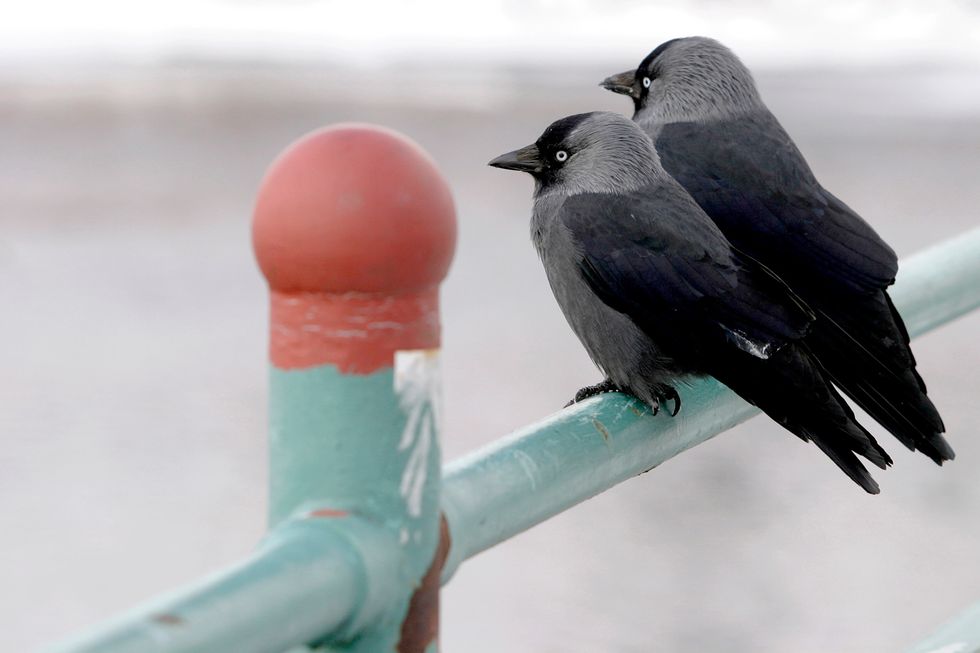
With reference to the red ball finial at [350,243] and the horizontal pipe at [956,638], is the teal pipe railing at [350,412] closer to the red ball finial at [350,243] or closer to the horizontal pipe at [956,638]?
the red ball finial at [350,243]

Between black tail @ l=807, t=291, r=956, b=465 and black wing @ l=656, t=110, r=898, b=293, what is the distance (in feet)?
0.20

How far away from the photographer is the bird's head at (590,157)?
2832mm

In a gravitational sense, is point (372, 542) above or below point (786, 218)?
above

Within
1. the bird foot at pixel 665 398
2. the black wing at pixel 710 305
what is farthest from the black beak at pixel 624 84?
the bird foot at pixel 665 398

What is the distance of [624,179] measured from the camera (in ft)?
9.27

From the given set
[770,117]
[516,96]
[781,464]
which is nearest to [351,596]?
[770,117]

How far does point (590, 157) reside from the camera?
291 centimetres

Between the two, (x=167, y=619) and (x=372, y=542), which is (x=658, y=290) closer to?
(x=372, y=542)

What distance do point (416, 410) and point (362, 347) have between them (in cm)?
7

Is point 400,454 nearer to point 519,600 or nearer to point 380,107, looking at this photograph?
point 519,600

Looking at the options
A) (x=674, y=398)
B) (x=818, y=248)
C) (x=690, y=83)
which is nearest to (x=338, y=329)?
(x=674, y=398)

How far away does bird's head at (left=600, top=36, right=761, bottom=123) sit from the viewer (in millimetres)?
3234

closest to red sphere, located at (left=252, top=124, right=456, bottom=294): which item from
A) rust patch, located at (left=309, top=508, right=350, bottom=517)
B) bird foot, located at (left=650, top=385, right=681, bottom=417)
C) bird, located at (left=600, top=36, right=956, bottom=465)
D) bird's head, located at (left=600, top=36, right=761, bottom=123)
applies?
rust patch, located at (left=309, top=508, right=350, bottom=517)

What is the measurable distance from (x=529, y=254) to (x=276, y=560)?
8.04m
